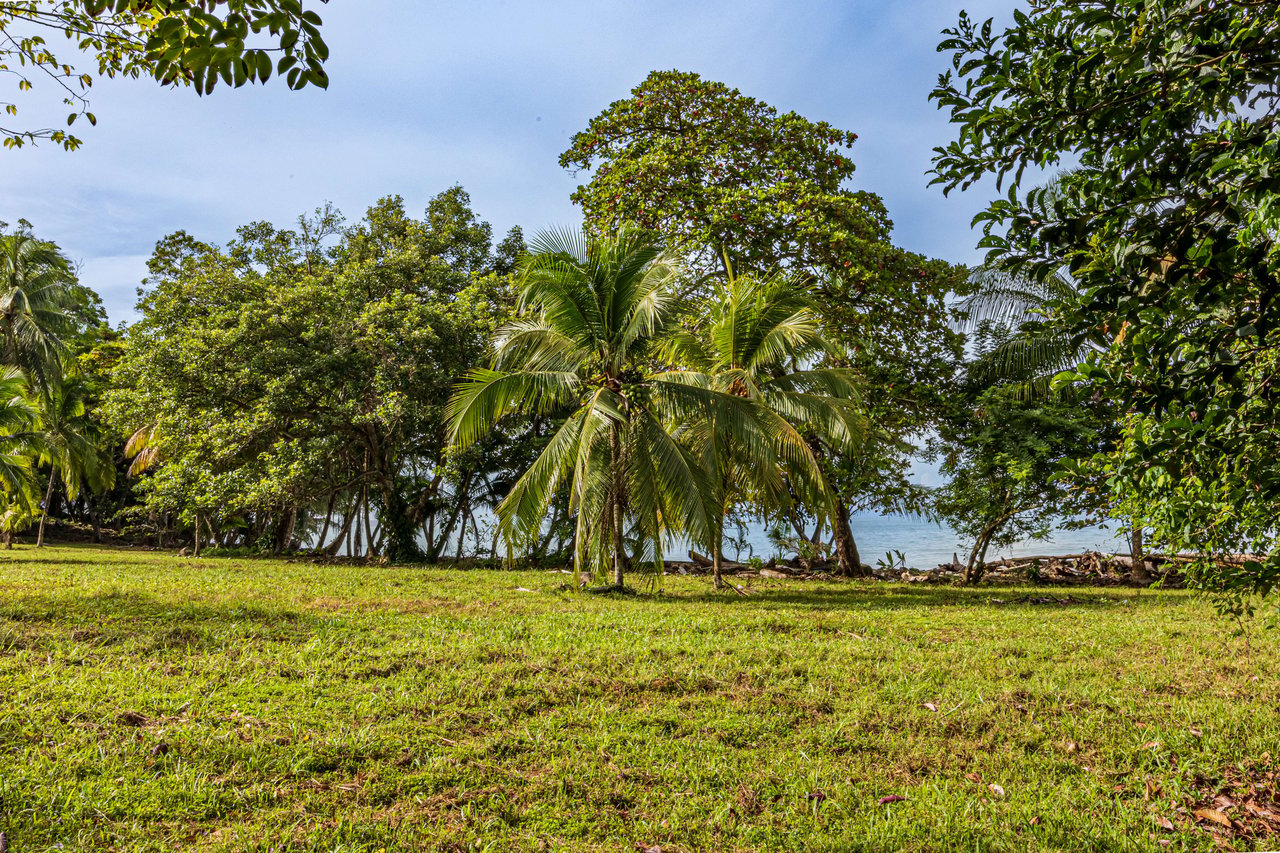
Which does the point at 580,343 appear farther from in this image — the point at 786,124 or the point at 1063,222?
the point at 1063,222

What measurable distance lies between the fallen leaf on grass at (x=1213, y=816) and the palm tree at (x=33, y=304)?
25.1 meters

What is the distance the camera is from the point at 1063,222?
123 inches

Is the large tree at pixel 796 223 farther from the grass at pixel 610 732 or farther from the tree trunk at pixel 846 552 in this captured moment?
the grass at pixel 610 732

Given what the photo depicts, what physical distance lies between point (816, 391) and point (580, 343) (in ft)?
14.0

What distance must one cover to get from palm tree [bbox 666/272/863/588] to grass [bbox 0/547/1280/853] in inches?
139

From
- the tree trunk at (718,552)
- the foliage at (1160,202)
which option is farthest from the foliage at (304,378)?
the foliage at (1160,202)

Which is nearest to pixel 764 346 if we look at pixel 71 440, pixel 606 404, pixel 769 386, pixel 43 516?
pixel 769 386

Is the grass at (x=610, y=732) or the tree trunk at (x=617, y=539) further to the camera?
the tree trunk at (x=617, y=539)

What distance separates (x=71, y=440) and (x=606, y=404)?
2093cm

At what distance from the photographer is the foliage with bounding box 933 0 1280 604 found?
2.84 metres

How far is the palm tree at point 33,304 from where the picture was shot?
20.6 m

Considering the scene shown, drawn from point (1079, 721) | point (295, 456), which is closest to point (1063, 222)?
point (1079, 721)

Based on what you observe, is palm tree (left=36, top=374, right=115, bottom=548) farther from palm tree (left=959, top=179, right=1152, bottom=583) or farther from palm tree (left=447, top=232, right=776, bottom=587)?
palm tree (left=959, top=179, right=1152, bottom=583)

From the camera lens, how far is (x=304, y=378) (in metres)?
16.8
